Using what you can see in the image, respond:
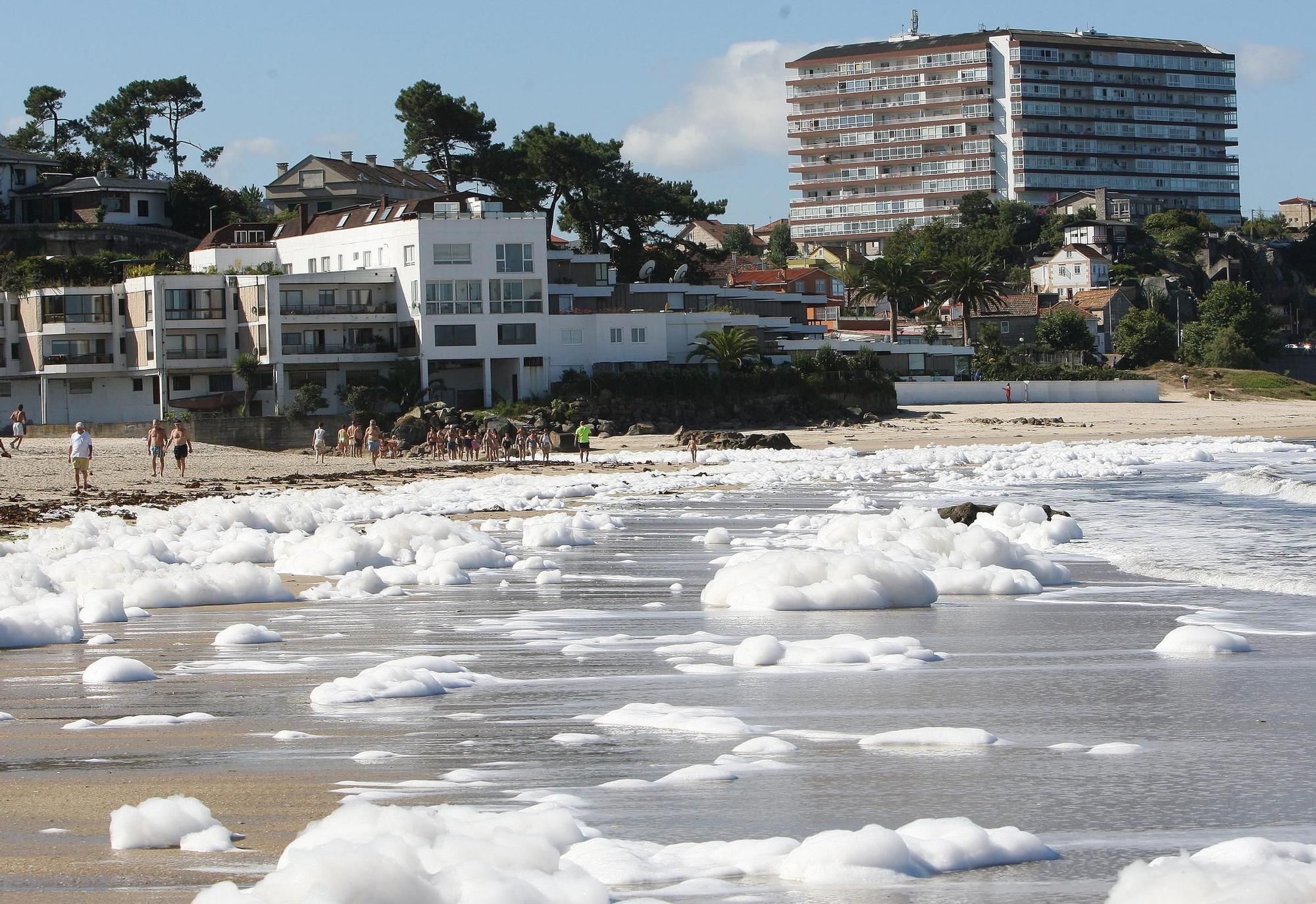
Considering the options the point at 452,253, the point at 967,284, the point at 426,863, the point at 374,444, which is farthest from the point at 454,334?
the point at 426,863

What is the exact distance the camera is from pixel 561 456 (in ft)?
166

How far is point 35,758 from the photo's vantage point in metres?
6.82

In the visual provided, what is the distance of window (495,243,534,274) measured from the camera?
63.5 m

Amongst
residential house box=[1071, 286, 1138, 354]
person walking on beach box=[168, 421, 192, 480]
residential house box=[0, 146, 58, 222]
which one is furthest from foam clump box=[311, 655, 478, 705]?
residential house box=[1071, 286, 1138, 354]

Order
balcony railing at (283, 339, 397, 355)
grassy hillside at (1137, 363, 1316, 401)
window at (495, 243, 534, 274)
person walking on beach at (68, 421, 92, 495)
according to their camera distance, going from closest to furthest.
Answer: person walking on beach at (68, 421, 92, 495), balcony railing at (283, 339, 397, 355), window at (495, 243, 534, 274), grassy hillside at (1137, 363, 1316, 401)

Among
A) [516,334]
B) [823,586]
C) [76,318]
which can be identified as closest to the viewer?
[823,586]

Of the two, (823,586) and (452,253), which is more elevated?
(452,253)

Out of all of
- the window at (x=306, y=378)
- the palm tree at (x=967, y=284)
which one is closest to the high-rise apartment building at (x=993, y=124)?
the palm tree at (x=967, y=284)

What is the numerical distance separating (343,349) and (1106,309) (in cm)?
5865

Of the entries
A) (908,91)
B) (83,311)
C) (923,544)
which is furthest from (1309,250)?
(923,544)

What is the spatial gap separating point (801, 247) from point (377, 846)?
14479 centimetres

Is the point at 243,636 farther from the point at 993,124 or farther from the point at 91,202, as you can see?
the point at 993,124

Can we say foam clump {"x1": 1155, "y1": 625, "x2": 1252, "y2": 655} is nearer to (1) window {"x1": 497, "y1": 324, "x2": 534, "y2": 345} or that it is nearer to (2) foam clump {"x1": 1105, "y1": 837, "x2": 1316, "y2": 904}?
(2) foam clump {"x1": 1105, "y1": 837, "x2": 1316, "y2": 904}

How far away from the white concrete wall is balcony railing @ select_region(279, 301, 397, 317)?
78.2 ft
